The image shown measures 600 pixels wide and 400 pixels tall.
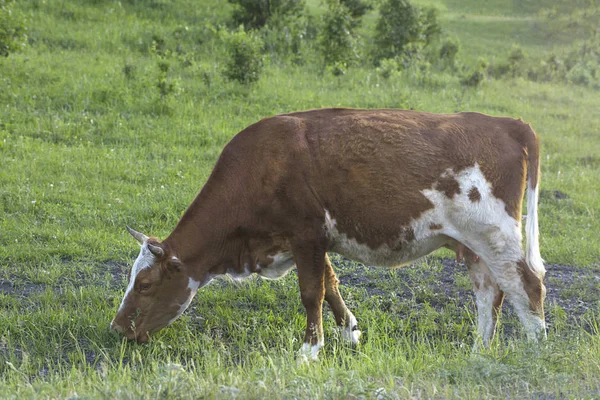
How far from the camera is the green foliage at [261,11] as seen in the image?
65.8 ft

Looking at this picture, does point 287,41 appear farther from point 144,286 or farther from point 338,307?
point 144,286

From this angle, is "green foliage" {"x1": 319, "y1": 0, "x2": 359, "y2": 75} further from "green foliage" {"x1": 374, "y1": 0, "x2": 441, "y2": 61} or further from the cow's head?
the cow's head

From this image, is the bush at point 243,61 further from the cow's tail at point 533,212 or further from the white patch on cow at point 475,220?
the white patch on cow at point 475,220

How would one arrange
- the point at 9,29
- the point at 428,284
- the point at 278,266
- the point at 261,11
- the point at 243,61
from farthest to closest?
the point at 261,11 → the point at 243,61 → the point at 9,29 → the point at 428,284 → the point at 278,266

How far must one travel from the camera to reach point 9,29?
42.0 ft

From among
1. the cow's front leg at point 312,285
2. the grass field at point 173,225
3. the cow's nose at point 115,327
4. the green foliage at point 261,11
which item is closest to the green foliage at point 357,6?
the green foliage at point 261,11

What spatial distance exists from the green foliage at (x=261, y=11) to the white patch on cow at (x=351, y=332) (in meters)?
14.4

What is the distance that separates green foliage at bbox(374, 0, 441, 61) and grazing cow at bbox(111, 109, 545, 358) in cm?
1453

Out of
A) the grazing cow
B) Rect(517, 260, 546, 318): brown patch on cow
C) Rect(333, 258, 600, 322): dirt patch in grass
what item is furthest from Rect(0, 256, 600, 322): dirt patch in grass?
the grazing cow

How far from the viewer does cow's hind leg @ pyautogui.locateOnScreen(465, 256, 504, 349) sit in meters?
6.43

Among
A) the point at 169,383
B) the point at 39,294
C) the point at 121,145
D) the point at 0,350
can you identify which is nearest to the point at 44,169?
the point at 121,145

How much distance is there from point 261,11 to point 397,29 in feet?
11.7

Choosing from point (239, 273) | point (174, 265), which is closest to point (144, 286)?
point (174, 265)

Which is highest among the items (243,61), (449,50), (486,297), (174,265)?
(243,61)
